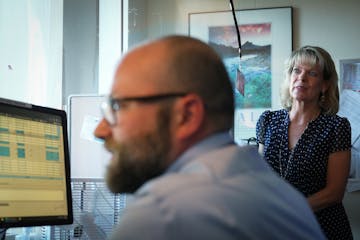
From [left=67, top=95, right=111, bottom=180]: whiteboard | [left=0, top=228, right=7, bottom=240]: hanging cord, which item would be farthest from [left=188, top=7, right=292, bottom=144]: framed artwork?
[left=0, top=228, right=7, bottom=240]: hanging cord

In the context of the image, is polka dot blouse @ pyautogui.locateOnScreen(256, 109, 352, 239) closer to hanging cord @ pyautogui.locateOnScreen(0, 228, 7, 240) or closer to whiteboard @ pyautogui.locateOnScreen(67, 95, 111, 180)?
whiteboard @ pyautogui.locateOnScreen(67, 95, 111, 180)

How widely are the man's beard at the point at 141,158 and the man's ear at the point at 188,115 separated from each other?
0.02 metres

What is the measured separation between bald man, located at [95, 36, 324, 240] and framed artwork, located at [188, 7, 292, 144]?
5.63 ft

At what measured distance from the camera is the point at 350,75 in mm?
2471

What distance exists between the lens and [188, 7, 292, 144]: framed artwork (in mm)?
2535

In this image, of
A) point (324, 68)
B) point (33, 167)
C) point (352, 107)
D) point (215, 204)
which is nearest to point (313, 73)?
point (324, 68)

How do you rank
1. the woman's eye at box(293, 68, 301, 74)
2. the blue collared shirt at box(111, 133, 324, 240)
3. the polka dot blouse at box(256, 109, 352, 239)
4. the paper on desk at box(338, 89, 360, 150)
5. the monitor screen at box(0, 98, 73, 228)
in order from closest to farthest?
1. the blue collared shirt at box(111, 133, 324, 240)
2. the monitor screen at box(0, 98, 73, 228)
3. the polka dot blouse at box(256, 109, 352, 239)
4. the woman's eye at box(293, 68, 301, 74)
5. the paper on desk at box(338, 89, 360, 150)

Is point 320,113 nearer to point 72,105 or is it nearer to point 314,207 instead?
point 314,207

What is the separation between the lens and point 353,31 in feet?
8.30

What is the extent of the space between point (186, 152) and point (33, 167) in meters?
0.72

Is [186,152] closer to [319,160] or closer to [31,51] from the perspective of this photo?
[319,160]

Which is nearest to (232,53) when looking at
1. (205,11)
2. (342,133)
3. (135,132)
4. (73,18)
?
(205,11)

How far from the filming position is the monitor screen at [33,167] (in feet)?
4.22

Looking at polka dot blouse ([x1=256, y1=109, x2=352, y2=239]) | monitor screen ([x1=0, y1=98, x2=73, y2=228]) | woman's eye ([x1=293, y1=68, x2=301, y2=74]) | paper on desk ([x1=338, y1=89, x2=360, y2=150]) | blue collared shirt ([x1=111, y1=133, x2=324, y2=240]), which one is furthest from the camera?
paper on desk ([x1=338, y1=89, x2=360, y2=150])
